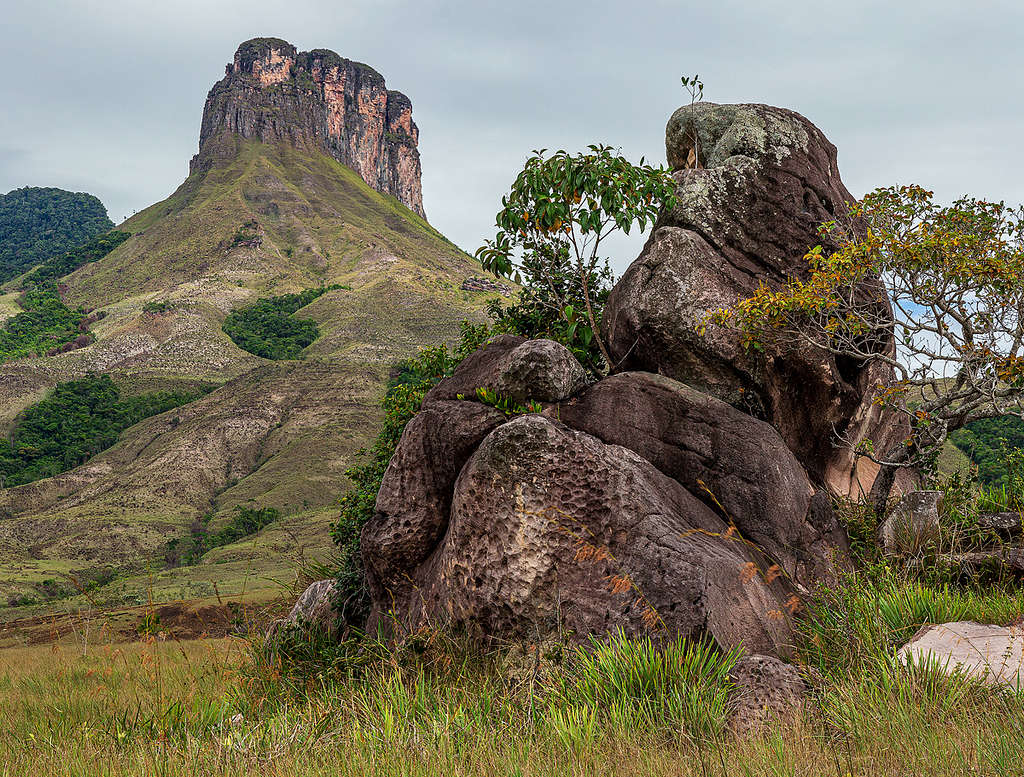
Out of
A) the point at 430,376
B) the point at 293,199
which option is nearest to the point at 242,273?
the point at 293,199

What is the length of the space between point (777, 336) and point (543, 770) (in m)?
6.72

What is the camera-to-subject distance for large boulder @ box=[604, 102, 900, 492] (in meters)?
9.02

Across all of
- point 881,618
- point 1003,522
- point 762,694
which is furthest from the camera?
point 1003,522

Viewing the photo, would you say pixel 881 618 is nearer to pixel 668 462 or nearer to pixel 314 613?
pixel 668 462

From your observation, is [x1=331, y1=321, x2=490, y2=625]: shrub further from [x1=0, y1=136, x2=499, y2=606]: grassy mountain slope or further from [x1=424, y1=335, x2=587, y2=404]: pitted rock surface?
[x1=0, y1=136, x2=499, y2=606]: grassy mountain slope

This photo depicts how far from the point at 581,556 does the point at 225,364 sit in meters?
125

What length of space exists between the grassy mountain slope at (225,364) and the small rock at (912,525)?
16568mm

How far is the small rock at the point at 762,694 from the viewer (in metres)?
4.02

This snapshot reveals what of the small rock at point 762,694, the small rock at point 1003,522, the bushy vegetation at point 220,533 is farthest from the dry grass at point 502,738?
the bushy vegetation at point 220,533

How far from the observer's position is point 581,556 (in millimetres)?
5543

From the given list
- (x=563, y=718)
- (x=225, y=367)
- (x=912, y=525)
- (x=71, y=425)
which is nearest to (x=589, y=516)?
(x=563, y=718)

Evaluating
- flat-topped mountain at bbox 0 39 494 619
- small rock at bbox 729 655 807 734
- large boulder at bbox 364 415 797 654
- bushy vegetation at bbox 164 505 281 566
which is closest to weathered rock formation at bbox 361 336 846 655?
large boulder at bbox 364 415 797 654

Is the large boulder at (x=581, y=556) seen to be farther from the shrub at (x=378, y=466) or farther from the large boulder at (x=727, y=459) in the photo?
the shrub at (x=378, y=466)

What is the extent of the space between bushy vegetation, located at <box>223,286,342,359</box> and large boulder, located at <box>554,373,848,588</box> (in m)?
123
